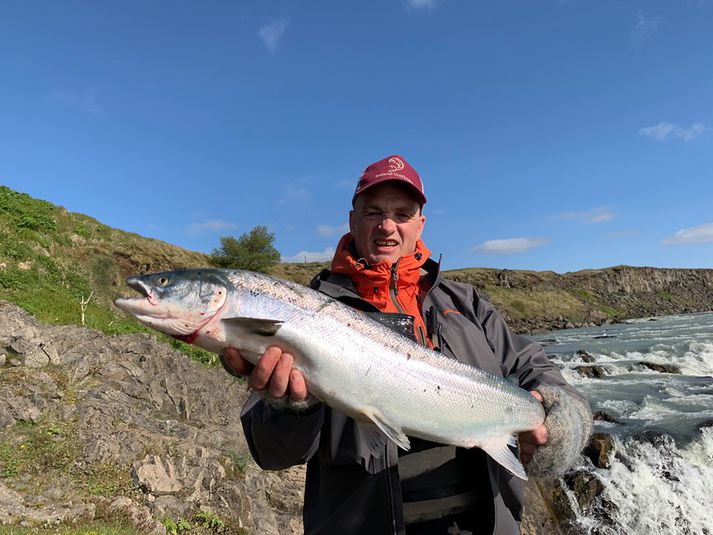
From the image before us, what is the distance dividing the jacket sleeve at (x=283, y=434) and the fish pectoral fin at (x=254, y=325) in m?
0.47

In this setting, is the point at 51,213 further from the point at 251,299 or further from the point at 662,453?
the point at 662,453

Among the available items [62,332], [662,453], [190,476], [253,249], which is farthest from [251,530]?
[253,249]

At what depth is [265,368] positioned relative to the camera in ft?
8.79

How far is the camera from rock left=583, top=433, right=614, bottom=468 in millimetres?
10773

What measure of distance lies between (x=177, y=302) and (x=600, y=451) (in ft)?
37.8

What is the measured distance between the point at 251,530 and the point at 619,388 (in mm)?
17126

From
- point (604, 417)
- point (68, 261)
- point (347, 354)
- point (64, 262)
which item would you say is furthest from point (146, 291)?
point (68, 261)

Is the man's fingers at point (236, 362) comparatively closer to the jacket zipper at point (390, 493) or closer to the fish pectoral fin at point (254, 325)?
the fish pectoral fin at point (254, 325)

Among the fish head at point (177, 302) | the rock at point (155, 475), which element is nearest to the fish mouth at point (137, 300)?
the fish head at point (177, 302)

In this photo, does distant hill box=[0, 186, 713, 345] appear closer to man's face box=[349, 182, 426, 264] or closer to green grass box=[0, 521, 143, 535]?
green grass box=[0, 521, 143, 535]

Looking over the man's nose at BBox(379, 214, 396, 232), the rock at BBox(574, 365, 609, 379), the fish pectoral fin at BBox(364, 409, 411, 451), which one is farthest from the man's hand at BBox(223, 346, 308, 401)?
the rock at BBox(574, 365, 609, 379)

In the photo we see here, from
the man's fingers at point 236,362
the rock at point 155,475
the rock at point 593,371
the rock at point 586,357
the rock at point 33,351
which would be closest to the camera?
the man's fingers at point 236,362

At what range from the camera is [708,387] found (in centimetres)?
1727

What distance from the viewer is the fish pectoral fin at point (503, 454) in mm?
2910
